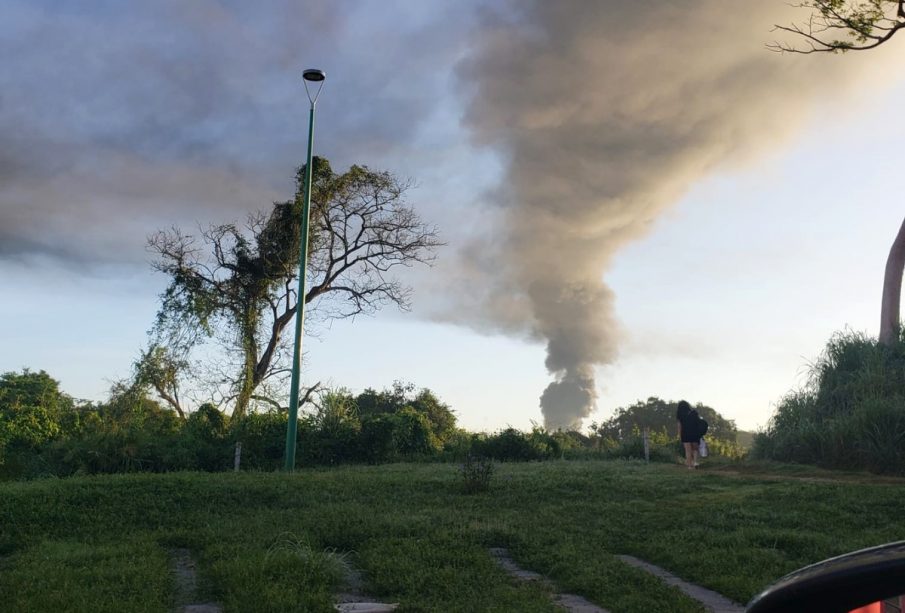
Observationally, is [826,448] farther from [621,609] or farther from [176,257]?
[176,257]

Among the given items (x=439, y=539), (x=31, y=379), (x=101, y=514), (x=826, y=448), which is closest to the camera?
(x=439, y=539)

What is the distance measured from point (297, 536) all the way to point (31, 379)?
51.1 meters

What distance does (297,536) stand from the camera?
358 inches

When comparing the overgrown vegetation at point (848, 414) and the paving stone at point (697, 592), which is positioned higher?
the overgrown vegetation at point (848, 414)

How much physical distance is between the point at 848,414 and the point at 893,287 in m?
6.65

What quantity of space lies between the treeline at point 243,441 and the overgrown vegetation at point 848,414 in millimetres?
4475

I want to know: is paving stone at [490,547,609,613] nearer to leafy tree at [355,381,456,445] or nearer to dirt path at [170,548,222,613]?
dirt path at [170,548,222,613]

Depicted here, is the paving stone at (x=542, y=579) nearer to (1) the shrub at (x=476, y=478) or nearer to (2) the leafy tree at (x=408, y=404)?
(1) the shrub at (x=476, y=478)

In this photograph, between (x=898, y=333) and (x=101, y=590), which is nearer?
(x=101, y=590)

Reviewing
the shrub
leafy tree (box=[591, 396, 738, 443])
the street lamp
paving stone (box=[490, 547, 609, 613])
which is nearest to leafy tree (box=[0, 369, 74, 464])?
the street lamp

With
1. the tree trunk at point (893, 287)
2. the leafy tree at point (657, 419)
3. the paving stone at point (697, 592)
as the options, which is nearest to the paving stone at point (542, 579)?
the paving stone at point (697, 592)

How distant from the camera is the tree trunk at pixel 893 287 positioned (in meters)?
23.6

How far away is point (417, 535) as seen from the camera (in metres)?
Answer: 9.31

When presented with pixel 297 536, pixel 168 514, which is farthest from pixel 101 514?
pixel 297 536
